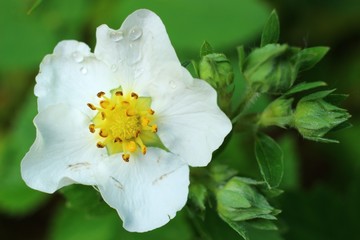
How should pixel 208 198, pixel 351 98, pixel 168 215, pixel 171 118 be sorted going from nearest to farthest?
pixel 168 215, pixel 171 118, pixel 208 198, pixel 351 98

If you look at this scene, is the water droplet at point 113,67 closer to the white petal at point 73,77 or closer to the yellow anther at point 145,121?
Result: the white petal at point 73,77

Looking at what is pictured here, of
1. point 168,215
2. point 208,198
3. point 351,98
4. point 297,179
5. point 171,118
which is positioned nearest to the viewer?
point 168,215

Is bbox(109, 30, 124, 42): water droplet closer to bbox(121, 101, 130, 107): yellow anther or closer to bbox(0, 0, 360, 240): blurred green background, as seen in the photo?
bbox(121, 101, 130, 107): yellow anther

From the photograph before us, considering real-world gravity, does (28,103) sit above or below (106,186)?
below

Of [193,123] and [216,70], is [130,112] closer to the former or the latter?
[193,123]

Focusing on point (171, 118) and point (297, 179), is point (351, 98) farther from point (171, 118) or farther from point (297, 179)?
point (171, 118)

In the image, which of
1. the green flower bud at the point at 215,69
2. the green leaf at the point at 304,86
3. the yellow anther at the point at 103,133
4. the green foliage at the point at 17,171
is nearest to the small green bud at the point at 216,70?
the green flower bud at the point at 215,69

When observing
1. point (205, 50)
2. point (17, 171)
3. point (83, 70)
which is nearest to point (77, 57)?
point (83, 70)

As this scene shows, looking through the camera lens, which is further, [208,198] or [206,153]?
[208,198]

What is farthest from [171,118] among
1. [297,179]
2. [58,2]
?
[58,2]
